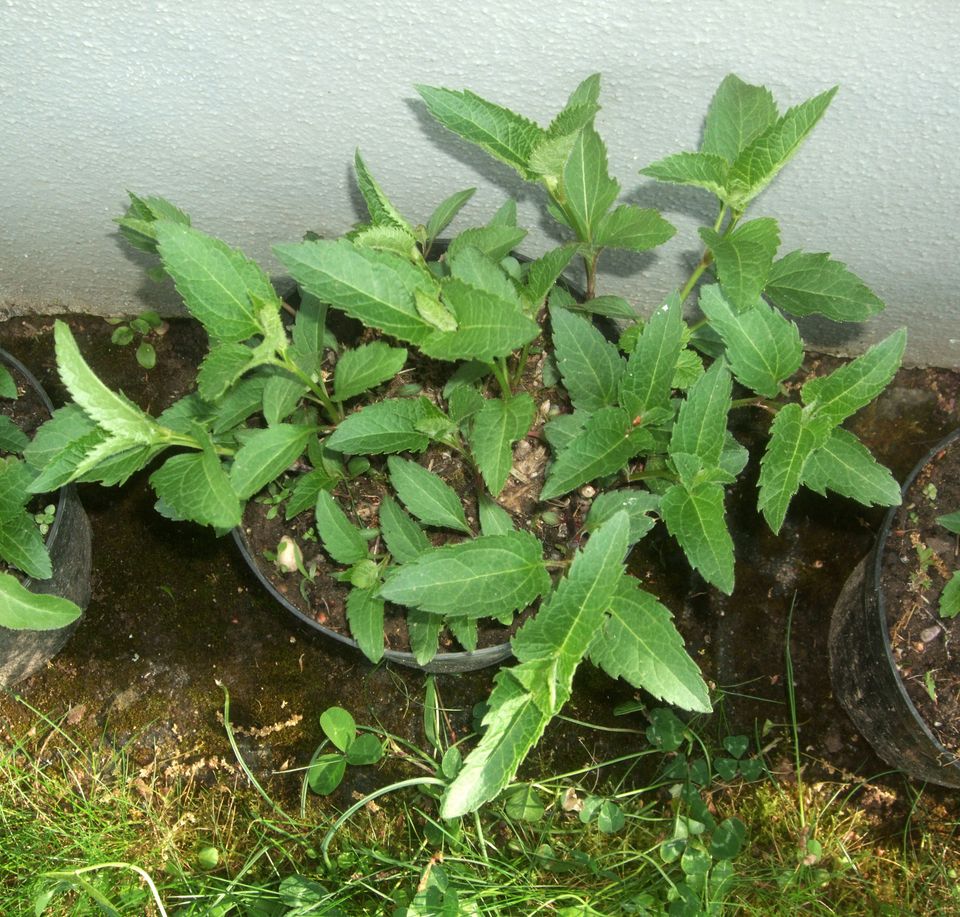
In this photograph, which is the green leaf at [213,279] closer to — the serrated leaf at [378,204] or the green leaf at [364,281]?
the green leaf at [364,281]

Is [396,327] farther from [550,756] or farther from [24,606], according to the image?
[550,756]

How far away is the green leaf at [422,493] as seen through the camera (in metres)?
1.16

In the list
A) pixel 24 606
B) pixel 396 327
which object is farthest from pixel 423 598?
pixel 24 606

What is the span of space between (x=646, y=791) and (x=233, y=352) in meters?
1.01

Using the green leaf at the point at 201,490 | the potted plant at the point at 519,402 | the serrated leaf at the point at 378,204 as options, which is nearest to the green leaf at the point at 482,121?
the potted plant at the point at 519,402

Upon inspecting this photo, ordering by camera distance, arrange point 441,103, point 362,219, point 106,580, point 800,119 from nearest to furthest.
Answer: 1. point 800,119
2. point 441,103
3. point 362,219
4. point 106,580

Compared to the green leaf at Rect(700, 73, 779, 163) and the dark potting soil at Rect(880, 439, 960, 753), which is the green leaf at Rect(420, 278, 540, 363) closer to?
the green leaf at Rect(700, 73, 779, 163)

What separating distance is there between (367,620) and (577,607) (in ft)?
1.11

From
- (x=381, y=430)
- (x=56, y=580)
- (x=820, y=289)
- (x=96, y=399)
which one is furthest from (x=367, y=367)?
(x=56, y=580)

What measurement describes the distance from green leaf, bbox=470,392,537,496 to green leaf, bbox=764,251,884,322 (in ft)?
1.12

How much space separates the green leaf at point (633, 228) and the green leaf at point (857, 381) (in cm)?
24

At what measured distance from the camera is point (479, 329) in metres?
0.93

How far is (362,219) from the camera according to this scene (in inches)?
53.7

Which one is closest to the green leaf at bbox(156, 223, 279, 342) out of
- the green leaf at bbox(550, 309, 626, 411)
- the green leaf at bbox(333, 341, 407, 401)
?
the green leaf at bbox(333, 341, 407, 401)
